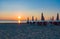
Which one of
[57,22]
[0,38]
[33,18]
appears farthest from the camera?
[33,18]

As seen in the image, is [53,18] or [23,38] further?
[53,18]

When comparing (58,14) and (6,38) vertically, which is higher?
(58,14)

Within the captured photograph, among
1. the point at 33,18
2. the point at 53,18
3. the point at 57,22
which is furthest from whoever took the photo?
the point at 33,18

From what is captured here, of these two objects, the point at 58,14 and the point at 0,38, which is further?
the point at 58,14

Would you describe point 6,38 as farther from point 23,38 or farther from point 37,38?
point 37,38

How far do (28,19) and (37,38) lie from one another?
28.2 m

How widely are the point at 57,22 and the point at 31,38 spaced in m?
18.5

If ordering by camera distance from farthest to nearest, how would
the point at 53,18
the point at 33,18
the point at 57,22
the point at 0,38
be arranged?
1. the point at 33,18
2. the point at 53,18
3. the point at 57,22
4. the point at 0,38

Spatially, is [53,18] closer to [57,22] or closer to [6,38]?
[57,22]

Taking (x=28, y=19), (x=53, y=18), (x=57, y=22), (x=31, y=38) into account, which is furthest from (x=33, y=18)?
(x=31, y=38)

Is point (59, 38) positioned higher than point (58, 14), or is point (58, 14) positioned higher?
point (58, 14)

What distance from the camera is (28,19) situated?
38719 millimetres

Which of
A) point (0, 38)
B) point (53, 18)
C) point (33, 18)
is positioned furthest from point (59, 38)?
point (33, 18)

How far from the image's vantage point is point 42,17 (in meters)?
29.4
